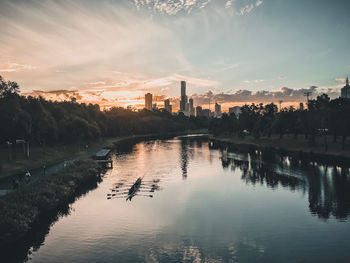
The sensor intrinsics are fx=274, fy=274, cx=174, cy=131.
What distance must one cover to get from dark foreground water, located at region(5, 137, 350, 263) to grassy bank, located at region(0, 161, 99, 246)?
307 cm

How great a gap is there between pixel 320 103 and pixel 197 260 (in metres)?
141

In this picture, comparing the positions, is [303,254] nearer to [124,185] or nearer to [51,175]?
[124,185]

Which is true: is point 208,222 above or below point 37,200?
below

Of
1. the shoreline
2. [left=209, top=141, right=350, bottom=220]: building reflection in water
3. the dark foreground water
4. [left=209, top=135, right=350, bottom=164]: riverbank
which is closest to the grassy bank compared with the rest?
the shoreline

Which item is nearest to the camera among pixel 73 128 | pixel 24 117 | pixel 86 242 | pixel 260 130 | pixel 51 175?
pixel 86 242

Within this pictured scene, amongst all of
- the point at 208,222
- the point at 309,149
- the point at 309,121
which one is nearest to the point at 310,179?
the point at 208,222

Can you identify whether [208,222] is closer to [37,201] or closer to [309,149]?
[37,201]

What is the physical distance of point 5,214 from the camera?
35500 millimetres

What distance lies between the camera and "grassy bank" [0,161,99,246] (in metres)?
35.3

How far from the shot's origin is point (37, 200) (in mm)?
44781

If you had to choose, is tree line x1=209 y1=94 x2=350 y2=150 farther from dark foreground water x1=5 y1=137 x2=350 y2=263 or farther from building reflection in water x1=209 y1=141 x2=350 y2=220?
dark foreground water x1=5 y1=137 x2=350 y2=263

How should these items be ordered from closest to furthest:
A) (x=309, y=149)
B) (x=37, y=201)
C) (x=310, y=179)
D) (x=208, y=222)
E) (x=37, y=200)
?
1. (x=208, y=222)
2. (x=37, y=201)
3. (x=37, y=200)
4. (x=310, y=179)
5. (x=309, y=149)

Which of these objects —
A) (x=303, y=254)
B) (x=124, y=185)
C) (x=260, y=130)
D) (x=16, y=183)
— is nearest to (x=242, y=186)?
(x=124, y=185)

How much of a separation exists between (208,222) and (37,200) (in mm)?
27836
